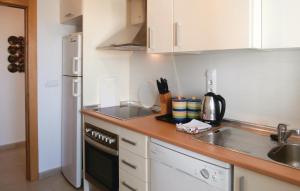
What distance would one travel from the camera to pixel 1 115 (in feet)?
12.3

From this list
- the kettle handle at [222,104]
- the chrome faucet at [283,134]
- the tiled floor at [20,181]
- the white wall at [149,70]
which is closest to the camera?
the chrome faucet at [283,134]

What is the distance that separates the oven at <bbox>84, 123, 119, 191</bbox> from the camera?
2.11 metres

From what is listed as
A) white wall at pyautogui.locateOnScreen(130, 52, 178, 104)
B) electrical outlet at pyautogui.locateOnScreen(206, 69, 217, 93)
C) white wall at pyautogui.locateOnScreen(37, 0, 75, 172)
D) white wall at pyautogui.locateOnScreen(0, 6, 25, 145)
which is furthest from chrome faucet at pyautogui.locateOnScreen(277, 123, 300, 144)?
white wall at pyautogui.locateOnScreen(0, 6, 25, 145)

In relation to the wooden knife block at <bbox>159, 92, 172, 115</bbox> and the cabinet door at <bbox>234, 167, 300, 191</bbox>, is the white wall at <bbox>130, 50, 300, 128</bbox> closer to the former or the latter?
the wooden knife block at <bbox>159, 92, 172, 115</bbox>

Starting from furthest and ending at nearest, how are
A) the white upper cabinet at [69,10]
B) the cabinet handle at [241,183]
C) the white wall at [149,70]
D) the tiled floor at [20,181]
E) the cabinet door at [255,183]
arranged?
the tiled floor at [20,181]
the white upper cabinet at [69,10]
the white wall at [149,70]
the cabinet handle at [241,183]
the cabinet door at [255,183]

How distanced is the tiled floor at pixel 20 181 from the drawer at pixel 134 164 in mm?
1004

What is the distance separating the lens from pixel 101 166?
2.28 meters

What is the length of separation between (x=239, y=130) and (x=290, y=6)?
842mm

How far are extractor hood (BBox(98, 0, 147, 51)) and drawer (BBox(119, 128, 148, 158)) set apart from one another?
A: 78 cm

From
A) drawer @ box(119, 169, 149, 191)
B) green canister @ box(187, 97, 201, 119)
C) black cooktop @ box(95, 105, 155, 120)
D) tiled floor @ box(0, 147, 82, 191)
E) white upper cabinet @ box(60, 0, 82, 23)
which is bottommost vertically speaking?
tiled floor @ box(0, 147, 82, 191)

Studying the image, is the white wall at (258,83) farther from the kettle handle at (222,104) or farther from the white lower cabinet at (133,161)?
the white lower cabinet at (133,161)

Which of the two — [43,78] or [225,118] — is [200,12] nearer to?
[225,118]

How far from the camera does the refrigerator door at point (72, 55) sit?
2.49 meters

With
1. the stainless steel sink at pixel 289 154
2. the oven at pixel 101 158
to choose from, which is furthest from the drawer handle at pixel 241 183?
the oven at pixel 101 158
